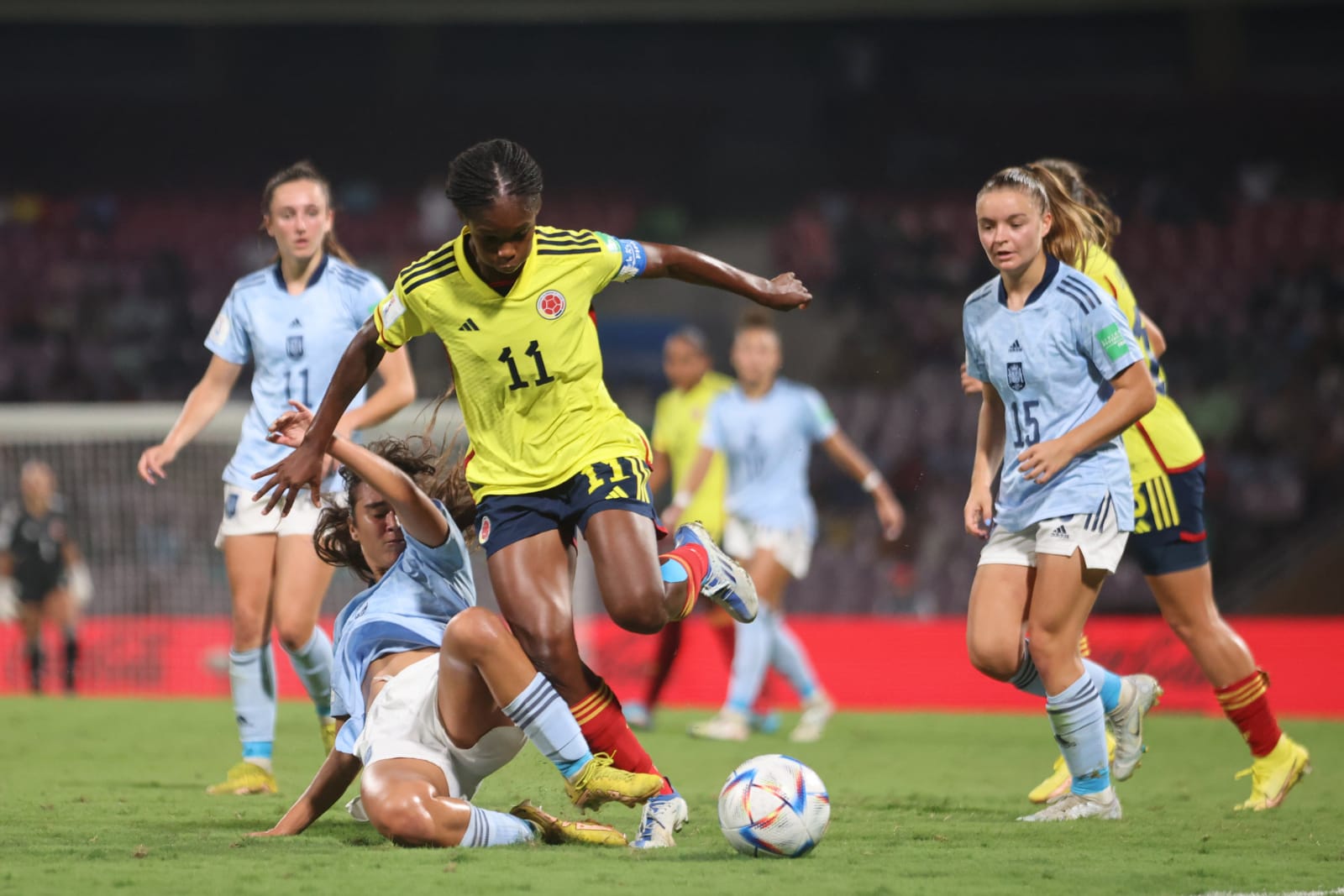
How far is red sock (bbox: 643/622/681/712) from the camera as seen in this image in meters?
9.38

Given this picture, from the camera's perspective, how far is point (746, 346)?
9.60 metres

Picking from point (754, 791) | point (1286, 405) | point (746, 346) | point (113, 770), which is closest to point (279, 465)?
point (754, 791)

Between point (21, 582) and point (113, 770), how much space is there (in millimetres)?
5730

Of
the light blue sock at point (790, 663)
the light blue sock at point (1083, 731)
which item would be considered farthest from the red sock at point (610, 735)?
the light blue sock at point (790, 663)

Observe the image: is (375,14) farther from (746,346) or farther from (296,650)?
(296,650)

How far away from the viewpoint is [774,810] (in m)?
4.34

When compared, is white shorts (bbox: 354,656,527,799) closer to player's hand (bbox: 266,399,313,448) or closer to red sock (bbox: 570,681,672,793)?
red sock (bbox: 570,681,672,793)

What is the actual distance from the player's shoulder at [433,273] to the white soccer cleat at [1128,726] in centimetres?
295

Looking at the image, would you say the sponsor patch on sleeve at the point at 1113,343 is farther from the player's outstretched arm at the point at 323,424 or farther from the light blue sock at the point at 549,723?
the player's outstretched arm at the point at 323,424

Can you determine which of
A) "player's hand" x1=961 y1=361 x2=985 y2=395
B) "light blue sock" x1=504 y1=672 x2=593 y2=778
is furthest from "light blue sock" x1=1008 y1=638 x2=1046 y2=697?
"light blue sock" x1=504 y1=672 x2=593 y2=778

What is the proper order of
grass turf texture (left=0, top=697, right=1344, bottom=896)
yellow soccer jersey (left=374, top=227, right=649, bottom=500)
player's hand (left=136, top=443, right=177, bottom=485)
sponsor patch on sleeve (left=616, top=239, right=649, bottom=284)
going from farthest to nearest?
1. player's hand (left=136, top=443, right=177, bottom=485)
2. sponsor patch on sleeve (left=616, top=239, right=649, bottom=284)
3. yellow soccer jersey (left=374, top=227, right=649, bottom=500)
4. grass turf texture (left=0, top=697, right=1344, bottom=896)

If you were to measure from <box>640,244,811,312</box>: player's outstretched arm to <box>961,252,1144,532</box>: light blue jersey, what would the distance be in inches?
28.5

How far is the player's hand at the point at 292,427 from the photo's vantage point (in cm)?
481

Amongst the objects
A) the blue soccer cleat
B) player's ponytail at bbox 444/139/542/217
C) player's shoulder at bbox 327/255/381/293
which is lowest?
the blue soccer cleat
